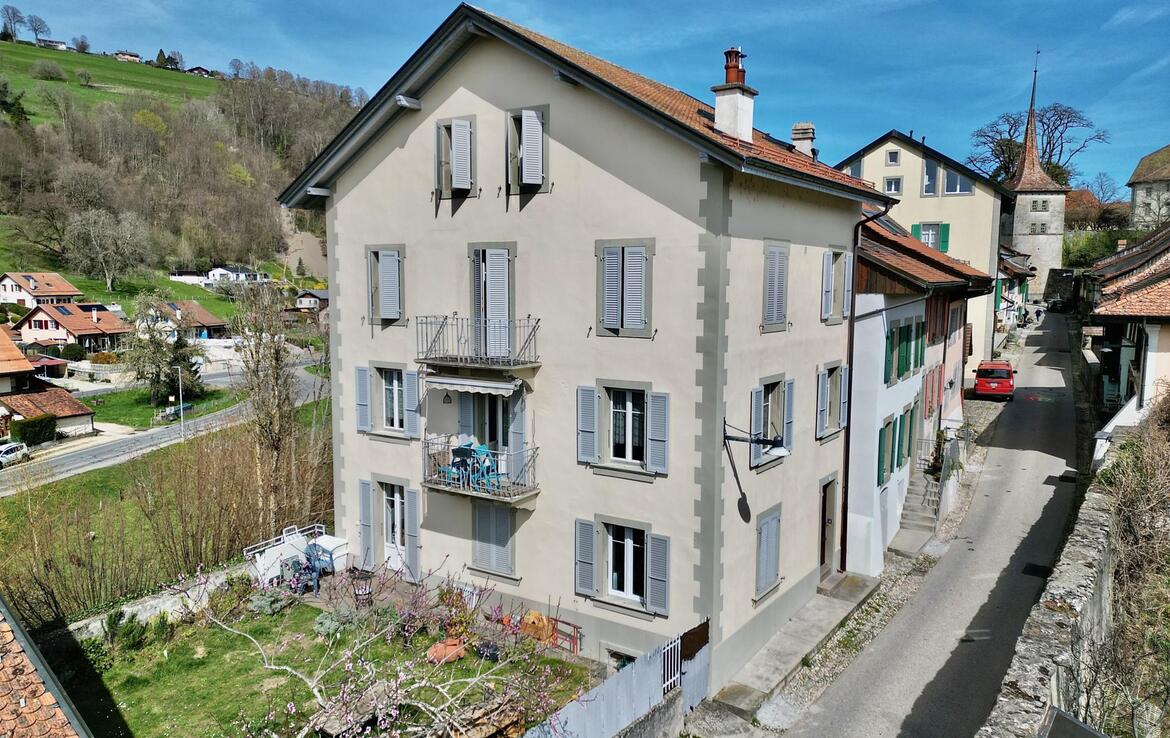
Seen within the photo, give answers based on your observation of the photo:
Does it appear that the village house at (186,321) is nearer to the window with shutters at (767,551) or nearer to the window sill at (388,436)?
the window sill at (388,436)

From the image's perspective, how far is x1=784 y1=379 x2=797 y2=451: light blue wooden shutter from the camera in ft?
51.2

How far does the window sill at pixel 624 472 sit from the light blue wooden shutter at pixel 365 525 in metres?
6.45

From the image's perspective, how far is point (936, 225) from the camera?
35438 millimetres

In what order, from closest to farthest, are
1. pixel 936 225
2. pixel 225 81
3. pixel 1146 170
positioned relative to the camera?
pixel 936 225, pixel 1146 170, pixel 225 81

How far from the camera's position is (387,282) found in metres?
17.2

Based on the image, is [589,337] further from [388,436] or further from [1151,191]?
[1151,191]

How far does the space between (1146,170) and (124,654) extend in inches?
3949

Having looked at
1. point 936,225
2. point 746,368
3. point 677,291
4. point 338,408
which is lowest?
point 338,408

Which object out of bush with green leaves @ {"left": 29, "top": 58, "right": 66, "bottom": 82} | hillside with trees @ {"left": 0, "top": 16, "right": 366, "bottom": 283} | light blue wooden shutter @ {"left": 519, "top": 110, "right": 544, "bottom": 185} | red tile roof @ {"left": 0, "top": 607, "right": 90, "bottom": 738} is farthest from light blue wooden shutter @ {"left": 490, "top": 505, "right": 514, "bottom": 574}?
bush with green leaves @ {"left": 29, "top": 58, "right": 66, "bottom": 82}

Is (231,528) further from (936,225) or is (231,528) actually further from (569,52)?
(936,225)

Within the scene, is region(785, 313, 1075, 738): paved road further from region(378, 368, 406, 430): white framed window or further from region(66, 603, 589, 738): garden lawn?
region(378, 368, 406, 430): white framed window

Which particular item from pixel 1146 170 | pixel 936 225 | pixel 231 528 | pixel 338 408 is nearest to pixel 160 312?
pixel 231 528

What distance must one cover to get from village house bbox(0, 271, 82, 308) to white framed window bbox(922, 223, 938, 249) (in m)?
82.7

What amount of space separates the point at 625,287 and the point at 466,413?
4802 millimetres
